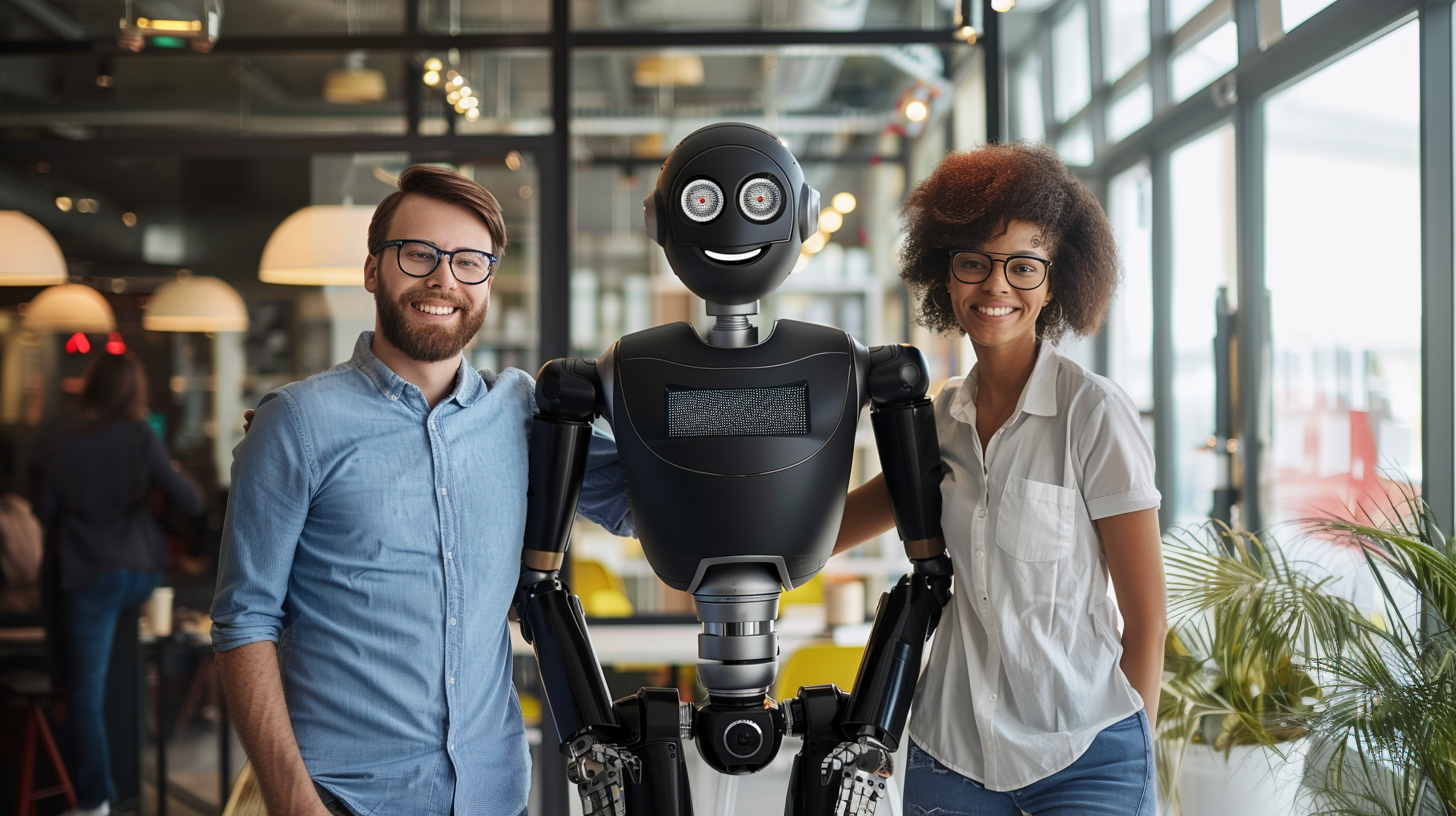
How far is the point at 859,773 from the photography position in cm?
148

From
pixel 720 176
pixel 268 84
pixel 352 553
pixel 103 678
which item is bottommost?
pixel 103 678

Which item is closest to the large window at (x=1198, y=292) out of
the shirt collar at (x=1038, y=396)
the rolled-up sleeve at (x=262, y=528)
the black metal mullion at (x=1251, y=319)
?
the black metal mullion at (x=1251, y=319)

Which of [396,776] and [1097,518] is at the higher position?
[1097,518]

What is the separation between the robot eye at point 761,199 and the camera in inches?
56.5

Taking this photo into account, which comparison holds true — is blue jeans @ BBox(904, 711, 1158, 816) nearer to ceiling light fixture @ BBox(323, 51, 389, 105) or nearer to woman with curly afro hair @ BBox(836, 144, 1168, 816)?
woman with curly afro hair @ BBox(836, 144, 1168, 816)

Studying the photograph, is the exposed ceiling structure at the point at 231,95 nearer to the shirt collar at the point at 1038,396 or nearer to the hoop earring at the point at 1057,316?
the hoop earring at the point at 1057,316

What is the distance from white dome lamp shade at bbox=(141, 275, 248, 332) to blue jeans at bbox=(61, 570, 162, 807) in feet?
2.59

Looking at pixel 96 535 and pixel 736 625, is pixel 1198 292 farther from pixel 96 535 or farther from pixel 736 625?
pixel 96 535

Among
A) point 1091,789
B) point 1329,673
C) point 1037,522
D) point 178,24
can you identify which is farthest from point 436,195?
point 1329,673

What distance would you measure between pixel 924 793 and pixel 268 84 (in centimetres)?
298

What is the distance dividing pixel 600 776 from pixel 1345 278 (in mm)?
2765

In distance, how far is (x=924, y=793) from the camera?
1.56 metres

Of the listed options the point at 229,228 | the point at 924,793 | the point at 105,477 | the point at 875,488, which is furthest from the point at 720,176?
the point at 105,477

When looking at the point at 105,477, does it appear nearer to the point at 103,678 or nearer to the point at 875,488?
the point at 103,678
